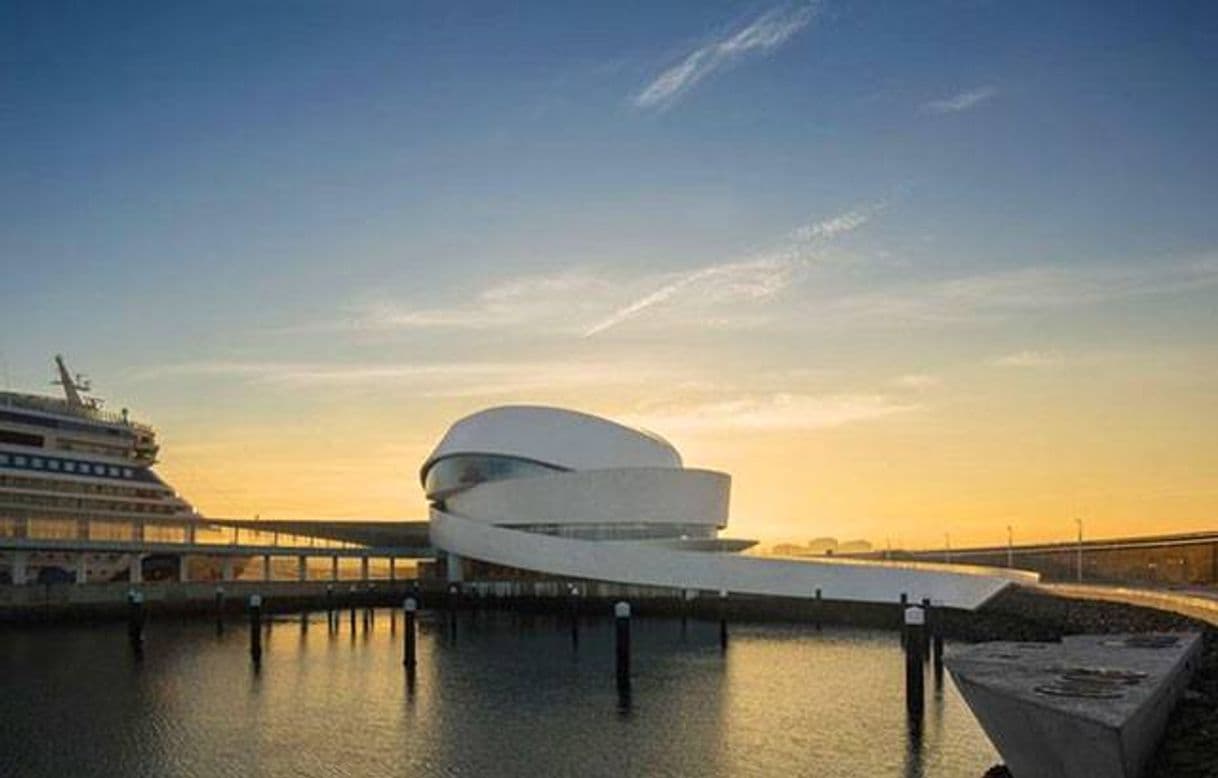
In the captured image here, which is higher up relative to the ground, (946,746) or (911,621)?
(911,621)

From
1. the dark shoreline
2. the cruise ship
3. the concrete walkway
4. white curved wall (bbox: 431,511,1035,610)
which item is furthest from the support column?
the concrete walkway

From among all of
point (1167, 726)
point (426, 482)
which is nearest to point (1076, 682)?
point (1167, 726)

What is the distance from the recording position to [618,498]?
66188mm

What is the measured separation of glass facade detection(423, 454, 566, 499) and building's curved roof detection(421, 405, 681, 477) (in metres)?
0.33

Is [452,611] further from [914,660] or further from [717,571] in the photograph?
[914,660]

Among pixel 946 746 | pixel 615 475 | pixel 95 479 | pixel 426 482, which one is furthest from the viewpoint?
pixel 426 482

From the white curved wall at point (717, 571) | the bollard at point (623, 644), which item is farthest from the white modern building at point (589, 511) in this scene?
the bollard at point (623, 644)

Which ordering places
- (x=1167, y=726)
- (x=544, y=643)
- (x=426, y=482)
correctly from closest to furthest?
(x=1167, y=726) → (x=544, y=643) → (x=426, y=482)

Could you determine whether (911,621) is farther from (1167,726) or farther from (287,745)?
(287,745)

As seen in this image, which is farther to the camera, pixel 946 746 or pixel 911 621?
pixel 911 621

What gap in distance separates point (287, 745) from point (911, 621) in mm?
12035

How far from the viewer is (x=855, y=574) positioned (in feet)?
156

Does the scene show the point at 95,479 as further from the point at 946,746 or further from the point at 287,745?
the point at 946,746

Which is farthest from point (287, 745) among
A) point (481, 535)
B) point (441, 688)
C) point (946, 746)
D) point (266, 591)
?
point (481, 535)
